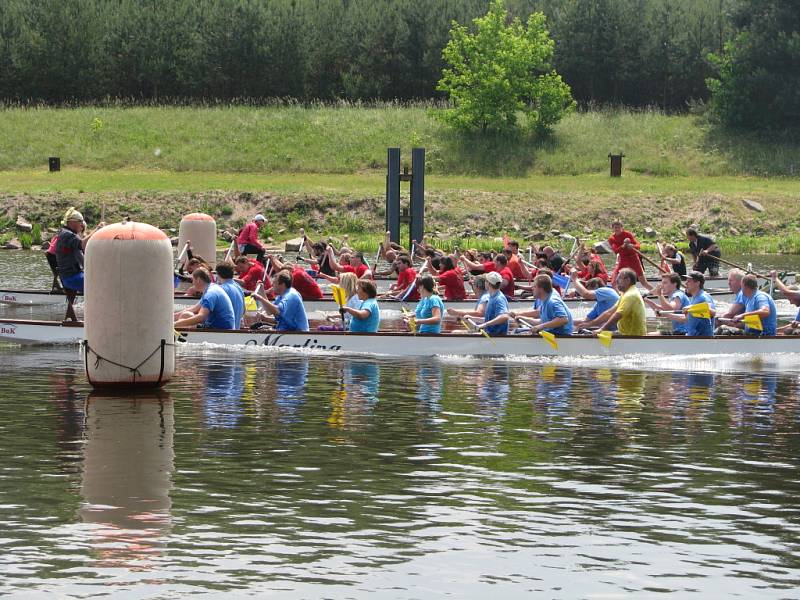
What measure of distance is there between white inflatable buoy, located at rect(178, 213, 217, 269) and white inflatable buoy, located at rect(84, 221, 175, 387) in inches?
844

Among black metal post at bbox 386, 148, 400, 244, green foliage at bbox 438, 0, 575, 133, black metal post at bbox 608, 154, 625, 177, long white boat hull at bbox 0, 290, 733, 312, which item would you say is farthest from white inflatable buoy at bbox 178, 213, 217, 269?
green foliage at bbox 438, 0, 575, 133

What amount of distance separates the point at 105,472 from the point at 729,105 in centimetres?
6950

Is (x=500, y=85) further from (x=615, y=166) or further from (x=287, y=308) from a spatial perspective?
(x=287, y=308)

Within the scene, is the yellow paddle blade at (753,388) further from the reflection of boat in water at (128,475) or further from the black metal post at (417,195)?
the black metal post at (417,195)

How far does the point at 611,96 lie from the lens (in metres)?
90.4

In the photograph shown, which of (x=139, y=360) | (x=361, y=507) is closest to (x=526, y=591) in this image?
(x=361, y=507)

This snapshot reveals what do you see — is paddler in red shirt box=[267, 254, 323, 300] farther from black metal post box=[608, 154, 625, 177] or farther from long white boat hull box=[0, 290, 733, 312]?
black metal post box=[608, 154, 625, 177]

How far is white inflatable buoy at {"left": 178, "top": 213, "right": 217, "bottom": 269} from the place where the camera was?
40.8m

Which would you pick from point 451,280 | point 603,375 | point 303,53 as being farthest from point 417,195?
point 303,53

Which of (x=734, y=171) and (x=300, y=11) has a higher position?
(x=300, y=11)

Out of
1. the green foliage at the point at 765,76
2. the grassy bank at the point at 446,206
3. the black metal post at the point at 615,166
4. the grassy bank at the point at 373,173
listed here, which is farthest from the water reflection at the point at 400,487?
the green foliage at the point at 765,76

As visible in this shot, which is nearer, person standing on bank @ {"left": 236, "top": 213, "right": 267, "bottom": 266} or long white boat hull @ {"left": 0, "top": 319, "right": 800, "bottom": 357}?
long white boat hull @ {"left": 0, "top": 319, "right": 800, "bottom": 357}

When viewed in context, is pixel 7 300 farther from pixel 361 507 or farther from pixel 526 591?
pixel 526 591

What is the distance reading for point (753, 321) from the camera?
2423 cm
